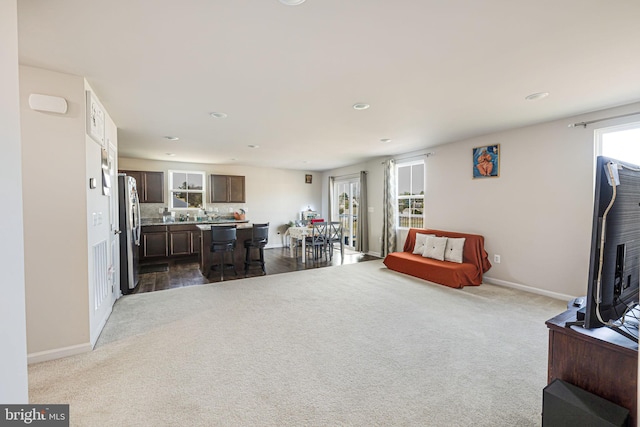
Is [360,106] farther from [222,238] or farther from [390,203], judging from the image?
[390,203]

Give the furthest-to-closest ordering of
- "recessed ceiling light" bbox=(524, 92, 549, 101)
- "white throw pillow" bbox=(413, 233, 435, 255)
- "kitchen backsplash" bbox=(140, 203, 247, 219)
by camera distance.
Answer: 1. "kitchen backsplash" bbox=(140, 203, 247, 219)
2. "white throw pillow" bbox=(413, 233, 435, 255)
3. "recessed ceiling light" bbox=(524, 92, 549, 101)

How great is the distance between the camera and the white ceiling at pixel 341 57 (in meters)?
1.66

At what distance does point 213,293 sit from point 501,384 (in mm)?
3483

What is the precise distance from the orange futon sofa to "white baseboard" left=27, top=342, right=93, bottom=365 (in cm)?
438

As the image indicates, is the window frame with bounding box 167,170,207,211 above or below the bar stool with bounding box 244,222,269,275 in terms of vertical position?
above

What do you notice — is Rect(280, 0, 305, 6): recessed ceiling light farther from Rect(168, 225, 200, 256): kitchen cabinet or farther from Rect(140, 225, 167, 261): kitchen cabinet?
Rect(140, 225, 167, 261): kitchen cabinet

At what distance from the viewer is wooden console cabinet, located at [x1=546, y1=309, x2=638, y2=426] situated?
41.5 inches

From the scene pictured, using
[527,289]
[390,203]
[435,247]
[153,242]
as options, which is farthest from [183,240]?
[527,289]

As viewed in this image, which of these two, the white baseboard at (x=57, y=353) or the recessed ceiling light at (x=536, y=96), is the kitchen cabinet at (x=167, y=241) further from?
the recessed ceiling light at (x=536, y=96)

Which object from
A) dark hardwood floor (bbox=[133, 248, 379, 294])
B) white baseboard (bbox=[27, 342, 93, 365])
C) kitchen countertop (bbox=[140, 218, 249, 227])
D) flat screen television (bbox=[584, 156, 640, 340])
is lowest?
dark hardwood floor (bbox=[133, 248, 379, 294])

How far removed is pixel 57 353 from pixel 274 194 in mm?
6507

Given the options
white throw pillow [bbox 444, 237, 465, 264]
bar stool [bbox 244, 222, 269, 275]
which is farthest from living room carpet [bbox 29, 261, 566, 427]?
bar stool [bbox 244, 222, 269, 275]

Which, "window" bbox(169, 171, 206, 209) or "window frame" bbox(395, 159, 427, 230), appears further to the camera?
"window" bbox(169, 171, 206, 209)

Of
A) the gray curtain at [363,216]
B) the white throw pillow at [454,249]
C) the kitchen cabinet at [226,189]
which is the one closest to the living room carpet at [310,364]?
the white throw pillow at [454,249]
